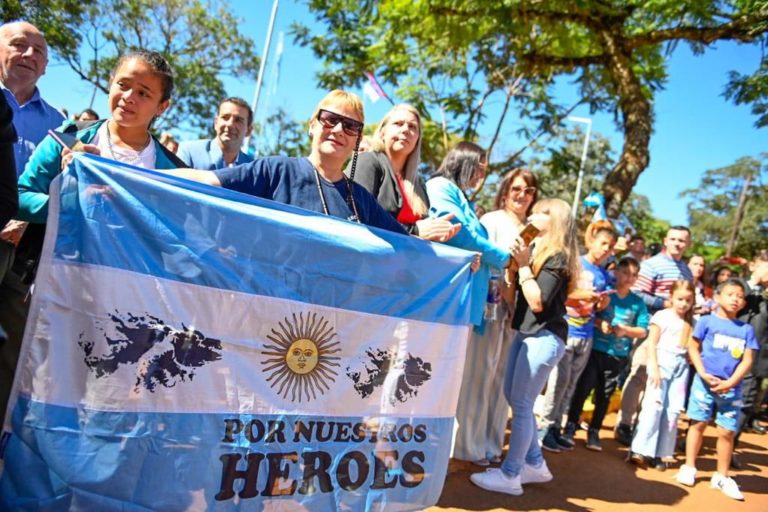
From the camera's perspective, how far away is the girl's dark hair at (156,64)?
2456 mm

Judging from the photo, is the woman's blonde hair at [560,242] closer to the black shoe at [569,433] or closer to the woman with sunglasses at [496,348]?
the woman with sunglasses at [496,348]

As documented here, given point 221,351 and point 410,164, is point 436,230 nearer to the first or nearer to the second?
point 410,164

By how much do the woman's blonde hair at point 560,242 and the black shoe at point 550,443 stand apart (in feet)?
6.44

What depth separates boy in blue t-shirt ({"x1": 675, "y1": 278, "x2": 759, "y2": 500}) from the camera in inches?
185

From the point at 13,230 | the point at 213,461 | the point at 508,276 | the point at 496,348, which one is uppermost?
the point at 508,276

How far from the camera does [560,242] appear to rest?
12.5ft

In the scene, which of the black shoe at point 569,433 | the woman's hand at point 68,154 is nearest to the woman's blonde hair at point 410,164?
the woman's hand at point 68,154

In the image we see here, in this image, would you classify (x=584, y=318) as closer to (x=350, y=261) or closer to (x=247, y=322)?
(x=350, y=261)

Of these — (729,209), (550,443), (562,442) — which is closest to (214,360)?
(550,443)

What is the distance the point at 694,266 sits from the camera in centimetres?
758

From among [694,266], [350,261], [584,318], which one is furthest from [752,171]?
[350,261]

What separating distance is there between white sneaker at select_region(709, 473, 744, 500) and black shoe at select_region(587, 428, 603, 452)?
3.20 ft

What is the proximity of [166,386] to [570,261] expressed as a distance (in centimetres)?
277

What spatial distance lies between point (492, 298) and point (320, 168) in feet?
6.59
